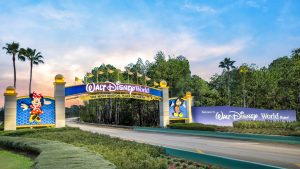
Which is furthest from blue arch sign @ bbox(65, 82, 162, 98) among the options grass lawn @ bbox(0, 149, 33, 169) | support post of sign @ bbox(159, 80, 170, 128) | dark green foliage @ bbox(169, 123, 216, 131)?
grass lawn @ bbox(0, 149, 33, 169)

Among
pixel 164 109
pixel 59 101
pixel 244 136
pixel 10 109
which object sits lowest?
pixel 244 136

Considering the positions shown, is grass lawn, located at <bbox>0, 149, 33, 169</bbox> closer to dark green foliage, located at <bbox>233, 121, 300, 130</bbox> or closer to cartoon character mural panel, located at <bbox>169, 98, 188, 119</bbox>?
dark green foliage, located at <bbox>233, 121, 300, 130</bbox>

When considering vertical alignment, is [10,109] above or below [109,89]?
below

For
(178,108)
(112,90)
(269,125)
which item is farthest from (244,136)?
(178,108)

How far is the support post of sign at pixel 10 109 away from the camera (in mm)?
28983

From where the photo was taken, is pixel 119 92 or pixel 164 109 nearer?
pixel 119 92

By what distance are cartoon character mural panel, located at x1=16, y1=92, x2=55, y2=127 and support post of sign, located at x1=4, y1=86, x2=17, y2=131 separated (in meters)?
0.42

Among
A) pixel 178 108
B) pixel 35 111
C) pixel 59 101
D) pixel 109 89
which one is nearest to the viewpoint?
pixel 35 111

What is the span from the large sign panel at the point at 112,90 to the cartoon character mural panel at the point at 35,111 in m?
2.52

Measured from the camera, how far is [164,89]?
40.6 metres

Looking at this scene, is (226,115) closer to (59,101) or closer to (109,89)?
(109,89)

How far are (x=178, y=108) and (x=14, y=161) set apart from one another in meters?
28.0

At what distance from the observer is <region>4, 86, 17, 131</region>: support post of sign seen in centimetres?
2898

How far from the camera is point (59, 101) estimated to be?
3152 centimetres
